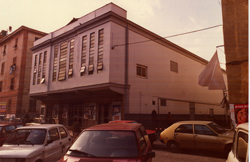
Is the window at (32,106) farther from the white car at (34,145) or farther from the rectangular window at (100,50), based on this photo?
the white car at (34,145)

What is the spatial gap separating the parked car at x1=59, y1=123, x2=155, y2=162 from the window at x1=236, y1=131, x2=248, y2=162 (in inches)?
61.4

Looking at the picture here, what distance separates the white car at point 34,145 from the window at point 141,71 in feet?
42.7

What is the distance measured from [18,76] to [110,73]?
24410 mm

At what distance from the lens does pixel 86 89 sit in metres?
18.5

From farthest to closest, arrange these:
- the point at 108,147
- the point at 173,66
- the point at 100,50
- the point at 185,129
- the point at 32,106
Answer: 1. the point at 32,106
2. the point at 173,66
3. the point at 100,50
4. the point at 185,129
5. the point at 108,147

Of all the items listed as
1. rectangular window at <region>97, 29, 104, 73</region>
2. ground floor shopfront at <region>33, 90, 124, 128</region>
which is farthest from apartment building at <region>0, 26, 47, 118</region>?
rectangular window at <region>97, 29, 104, 73</region>

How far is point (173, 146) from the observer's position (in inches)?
388

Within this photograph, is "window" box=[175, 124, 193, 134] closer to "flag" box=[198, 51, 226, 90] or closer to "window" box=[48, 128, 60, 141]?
"flag" box=[198, 51, 226, 90]

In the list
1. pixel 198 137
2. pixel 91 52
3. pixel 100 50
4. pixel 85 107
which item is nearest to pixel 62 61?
pixel 91 52

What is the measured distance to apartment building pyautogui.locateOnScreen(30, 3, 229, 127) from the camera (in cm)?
1748

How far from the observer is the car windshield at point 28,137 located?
611cm

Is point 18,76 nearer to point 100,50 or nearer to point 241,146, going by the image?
point 100,50

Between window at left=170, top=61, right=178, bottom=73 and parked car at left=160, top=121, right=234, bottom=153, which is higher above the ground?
window at left=170, top=61, right=178, bottom=73

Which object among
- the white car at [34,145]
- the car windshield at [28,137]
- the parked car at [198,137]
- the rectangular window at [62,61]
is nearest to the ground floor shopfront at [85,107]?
the rectangular window at [62,61]
